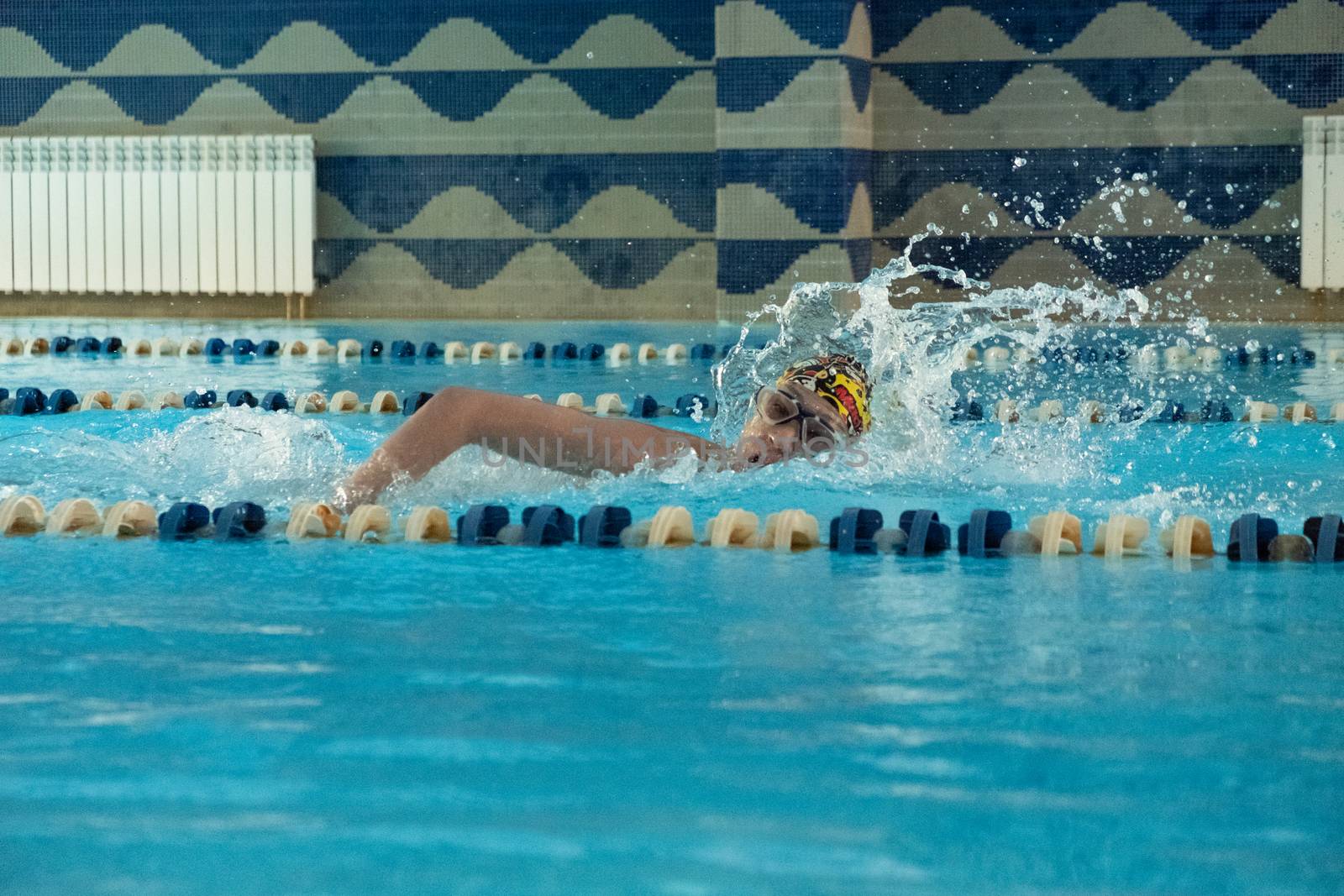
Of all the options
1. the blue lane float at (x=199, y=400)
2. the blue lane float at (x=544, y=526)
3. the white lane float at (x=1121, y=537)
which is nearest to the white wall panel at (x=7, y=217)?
the blue lane float at (x=199, y=400)

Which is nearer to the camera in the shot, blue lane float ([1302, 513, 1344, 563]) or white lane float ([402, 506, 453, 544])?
blue lane float ([1302, 513, 1344, 563])

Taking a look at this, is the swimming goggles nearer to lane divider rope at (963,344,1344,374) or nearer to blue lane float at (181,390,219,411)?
blue lane float at (181,390,219,411)

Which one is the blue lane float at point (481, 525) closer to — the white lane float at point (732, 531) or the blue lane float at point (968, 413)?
the white lane float at point (732, 531)

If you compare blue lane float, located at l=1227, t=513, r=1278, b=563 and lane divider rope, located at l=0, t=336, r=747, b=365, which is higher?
lane divider rope, located at l=0, t=336, r=747, b=365

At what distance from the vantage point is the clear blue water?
5.40ft

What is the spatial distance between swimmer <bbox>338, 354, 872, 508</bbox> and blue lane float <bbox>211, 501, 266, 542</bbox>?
0.18 meters

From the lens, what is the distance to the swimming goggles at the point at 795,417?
4.18 m

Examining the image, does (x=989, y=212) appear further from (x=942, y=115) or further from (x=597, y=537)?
(x=597, y=537)

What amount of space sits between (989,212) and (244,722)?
8615mm

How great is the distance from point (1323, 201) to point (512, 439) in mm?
7202

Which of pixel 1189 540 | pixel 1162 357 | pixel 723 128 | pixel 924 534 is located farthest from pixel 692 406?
pixel 723 128

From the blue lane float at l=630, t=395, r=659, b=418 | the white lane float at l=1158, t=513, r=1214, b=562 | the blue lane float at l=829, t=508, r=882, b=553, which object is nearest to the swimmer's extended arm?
the blue lane float at l=829, t=508, r=882, b=553

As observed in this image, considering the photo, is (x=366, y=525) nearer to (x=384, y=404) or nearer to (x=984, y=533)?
(x=984, y=533)

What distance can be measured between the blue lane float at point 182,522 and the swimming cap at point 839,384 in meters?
1.46
